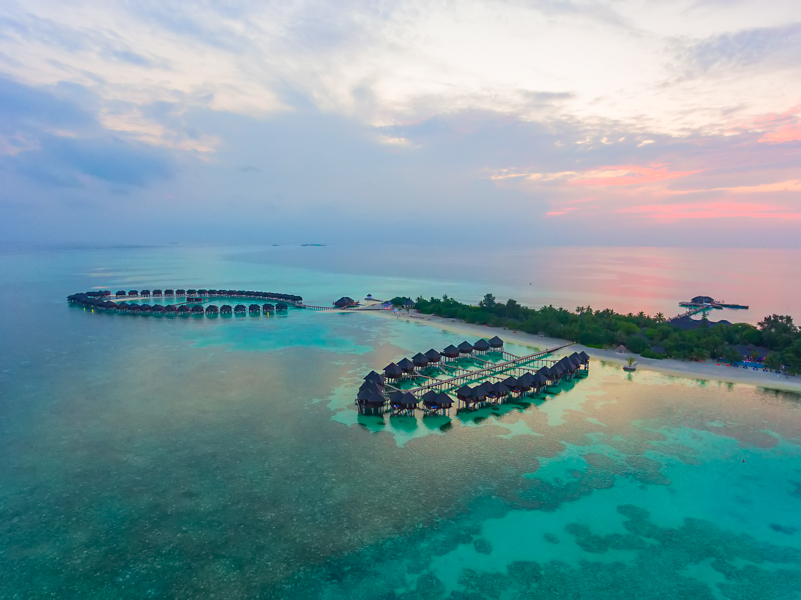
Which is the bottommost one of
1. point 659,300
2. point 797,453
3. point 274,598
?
point 274,598

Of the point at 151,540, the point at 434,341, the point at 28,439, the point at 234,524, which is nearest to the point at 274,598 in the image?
the point at 234,524

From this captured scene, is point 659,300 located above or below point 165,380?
above

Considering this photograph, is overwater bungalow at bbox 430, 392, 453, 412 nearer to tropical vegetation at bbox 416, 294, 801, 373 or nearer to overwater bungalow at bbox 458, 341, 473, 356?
overwater bungalow at bbox 458, 341, 473, 356

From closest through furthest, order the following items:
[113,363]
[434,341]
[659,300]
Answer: [113,363] < [434,341] < [659,300]

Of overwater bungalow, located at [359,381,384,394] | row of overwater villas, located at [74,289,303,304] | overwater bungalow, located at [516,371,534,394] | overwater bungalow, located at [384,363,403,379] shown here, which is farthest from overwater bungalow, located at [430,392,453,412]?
row of overwater villas, located at [74,289,303,304]

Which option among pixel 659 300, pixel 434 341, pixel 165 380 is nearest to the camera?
pixel 165 380

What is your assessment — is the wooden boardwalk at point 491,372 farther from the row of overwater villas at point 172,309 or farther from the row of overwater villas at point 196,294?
the row of overwater villas at point 196,294

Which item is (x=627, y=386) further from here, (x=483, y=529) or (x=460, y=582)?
(x=460, y=582)
